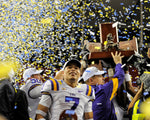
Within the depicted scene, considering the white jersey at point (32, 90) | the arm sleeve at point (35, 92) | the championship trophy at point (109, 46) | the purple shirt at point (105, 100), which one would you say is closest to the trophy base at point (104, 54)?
the championship trophy at point (109, 46)

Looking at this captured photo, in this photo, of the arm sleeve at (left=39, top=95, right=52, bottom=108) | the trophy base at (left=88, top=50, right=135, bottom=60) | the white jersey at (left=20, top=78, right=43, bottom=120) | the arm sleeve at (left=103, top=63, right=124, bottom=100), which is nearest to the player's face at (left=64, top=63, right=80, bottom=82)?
the arm sleeve at (left=39, top=95, right=52, bottom=108)

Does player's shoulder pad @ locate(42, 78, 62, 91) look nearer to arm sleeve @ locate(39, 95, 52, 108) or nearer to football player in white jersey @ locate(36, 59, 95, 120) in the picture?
football player in white jersey @ locate(36, 59, 95, 120)

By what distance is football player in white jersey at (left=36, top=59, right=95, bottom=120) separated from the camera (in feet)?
9.12

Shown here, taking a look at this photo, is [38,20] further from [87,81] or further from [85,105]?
[85,105]

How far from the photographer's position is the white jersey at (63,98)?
2.79m

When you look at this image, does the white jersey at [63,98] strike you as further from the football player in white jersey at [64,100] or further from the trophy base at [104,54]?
the trophy base at [104,54]

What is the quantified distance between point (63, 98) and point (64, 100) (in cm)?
3

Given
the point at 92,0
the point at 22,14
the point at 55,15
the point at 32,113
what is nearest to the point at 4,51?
the point at 22,14

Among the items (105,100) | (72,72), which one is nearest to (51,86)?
(72,72)

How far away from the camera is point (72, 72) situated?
3.06 meters

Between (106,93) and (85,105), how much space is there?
701 millimetres

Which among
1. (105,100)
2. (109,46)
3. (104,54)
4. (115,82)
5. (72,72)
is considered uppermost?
(109,46)

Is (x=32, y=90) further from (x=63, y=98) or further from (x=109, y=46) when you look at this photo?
(x=109, y=46)

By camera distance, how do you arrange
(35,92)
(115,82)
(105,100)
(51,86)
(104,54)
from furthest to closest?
(104,54)
(35,92)
(105,100)
(115,82)
(51,86)
